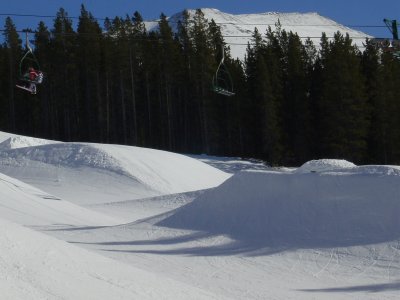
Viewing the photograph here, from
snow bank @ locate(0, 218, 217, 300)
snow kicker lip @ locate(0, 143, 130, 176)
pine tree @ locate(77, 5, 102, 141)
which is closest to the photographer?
snow bank @ locate(0, 218, 217, 300)

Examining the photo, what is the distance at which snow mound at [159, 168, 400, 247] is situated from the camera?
12531mm

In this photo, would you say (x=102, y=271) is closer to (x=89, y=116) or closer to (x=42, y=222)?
(x=42, y=222)

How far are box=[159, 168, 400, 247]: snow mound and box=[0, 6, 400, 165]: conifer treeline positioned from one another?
85.2 feet

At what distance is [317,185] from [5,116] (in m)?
45.3

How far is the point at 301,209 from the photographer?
1388cm

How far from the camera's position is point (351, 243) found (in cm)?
1202

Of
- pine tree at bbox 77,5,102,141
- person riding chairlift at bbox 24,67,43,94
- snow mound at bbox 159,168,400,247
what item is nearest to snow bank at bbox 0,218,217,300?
snow mound at bbox 159,168,400,247

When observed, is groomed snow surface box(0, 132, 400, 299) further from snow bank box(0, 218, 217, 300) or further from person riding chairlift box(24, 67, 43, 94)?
person riding chairlift box(24, 67, 43, 94)

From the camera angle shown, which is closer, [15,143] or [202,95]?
[15,143]

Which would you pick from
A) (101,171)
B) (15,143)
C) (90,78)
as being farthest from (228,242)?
(90,78)

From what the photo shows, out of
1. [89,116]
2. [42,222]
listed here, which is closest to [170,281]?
[42,222]

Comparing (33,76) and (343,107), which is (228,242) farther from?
(343,107)

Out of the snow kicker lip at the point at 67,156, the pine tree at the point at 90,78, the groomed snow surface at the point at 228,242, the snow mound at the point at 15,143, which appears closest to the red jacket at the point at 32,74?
the groomed snow surface at the point at 228,242

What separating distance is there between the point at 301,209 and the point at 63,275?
7.93m
